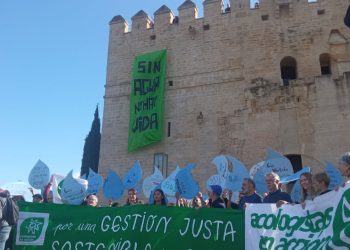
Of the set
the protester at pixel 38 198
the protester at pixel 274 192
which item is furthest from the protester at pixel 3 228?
the protester at pixel 274 192

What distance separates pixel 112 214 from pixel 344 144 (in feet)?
32.1

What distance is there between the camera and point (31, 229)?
5.66 metres

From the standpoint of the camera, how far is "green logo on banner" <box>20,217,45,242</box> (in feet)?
18.4

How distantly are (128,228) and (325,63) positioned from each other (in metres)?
13.9

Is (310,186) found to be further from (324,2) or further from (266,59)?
(324,2)

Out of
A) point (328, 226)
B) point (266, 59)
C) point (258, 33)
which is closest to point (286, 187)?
point (266, 59)

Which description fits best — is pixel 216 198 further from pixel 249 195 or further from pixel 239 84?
pixel 239 84

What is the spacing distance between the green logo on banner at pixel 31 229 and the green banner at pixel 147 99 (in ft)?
34.4

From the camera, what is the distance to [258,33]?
1652 cm

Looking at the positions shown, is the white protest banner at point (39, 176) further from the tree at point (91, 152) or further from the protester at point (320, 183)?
the tree at point (91, 152)

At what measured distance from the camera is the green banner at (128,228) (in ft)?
16.0

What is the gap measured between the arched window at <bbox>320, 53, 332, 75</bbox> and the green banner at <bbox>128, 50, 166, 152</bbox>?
6.82 m

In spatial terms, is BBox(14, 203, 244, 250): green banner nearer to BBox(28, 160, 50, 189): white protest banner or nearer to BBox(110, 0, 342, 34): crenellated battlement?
BBox(28, 160, 50, 189): white protest banner

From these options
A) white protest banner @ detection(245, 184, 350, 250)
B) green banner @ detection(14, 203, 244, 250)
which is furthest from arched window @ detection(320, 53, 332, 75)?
green banner @ detection(14, 203, 244, 250)
